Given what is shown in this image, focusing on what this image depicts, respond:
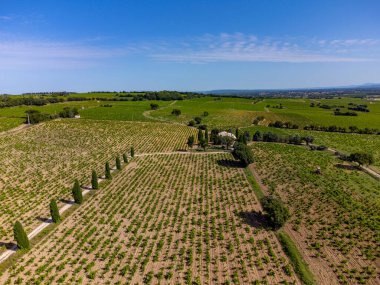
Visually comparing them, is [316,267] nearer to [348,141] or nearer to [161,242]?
[161,242]

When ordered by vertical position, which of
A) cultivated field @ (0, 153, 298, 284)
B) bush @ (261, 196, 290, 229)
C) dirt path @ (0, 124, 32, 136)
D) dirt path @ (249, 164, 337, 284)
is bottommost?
dirt path @ (249, 164, 337, 284)

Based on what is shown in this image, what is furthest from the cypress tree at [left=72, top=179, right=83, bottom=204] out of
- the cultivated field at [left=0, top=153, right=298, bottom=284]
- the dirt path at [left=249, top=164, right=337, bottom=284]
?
the dirt path at [left=249, top=164, right=337, bottom=284]

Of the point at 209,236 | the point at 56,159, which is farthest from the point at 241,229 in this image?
the point at 56,159

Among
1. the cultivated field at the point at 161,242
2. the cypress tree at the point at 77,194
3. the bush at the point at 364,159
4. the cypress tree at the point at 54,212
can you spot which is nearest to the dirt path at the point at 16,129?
the cultivated field at the point at 161,242

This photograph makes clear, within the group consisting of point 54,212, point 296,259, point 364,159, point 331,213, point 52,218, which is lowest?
point 296,259

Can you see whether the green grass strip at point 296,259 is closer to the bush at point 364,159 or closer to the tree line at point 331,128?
the bush at point 364,159

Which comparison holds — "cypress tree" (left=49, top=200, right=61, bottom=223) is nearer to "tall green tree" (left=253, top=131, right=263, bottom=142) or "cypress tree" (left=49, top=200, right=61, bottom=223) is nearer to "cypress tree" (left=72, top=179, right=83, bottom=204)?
"cypress tree" (left=72, top=179, right=83, bottom=204)

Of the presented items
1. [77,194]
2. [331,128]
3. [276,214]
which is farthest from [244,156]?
[331,128]
